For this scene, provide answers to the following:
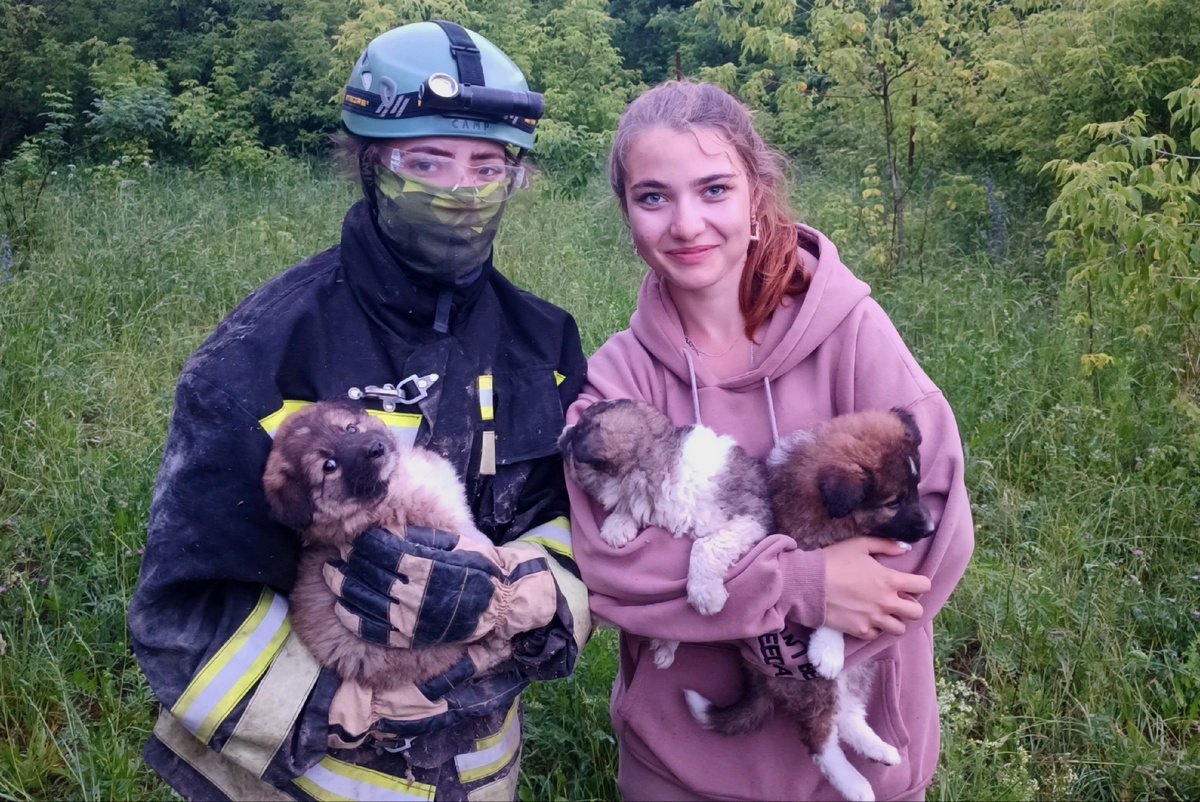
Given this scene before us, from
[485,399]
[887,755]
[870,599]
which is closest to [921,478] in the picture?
[870,599]

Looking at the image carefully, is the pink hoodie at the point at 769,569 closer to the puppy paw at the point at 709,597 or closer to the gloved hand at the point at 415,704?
the puppy paw at the point at 709,597

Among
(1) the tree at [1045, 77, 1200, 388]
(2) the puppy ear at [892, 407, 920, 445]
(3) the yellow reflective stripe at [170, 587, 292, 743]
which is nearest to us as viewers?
(3) the yellow reflective stripe at [170, 587, 292, 743]

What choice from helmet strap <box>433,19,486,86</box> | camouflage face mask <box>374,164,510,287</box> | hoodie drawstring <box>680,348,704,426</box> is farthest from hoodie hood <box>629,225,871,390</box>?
helmet strap <box>433,19,486,86</box>

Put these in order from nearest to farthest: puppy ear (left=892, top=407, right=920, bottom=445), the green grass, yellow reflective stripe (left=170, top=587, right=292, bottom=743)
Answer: yellow reflective stripe (left=170, top=587, right=292, bottom=743) → puppy ear (left=892, top=407, right=920, bottom=445) → the green grass

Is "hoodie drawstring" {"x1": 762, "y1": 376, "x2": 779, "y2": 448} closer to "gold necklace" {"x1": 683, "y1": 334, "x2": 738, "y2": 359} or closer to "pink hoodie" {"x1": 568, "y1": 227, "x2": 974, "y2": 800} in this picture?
"pink hoodie" {"x1": 568, "y1": 227, "x2": 974, "y2": 800}

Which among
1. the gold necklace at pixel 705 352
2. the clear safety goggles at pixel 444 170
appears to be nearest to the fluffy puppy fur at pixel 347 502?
the clear safety goggles at pixel 444 170

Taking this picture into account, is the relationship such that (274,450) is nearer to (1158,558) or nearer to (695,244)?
(695,244)

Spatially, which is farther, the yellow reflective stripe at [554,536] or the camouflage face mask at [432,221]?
the yellow reflective stripe at [554,536]

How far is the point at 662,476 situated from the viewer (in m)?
2.83

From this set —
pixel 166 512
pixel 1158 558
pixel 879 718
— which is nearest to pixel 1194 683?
pixel 1158 558

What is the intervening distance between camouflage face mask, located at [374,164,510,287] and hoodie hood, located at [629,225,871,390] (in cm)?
61

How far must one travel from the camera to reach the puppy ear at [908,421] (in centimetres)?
251

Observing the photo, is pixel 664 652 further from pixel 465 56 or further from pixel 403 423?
pixel 465 56

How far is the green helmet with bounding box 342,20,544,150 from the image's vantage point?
256 cm
